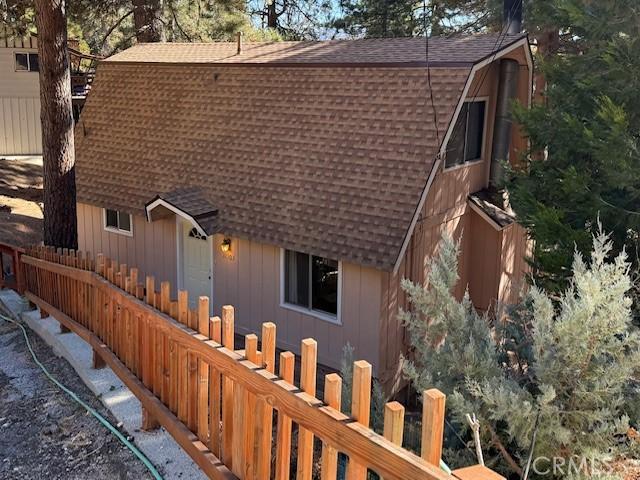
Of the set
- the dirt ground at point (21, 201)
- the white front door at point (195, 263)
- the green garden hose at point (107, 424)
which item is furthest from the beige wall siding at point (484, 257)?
the dirt ground at point (21, 201)

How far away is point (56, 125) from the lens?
47.9 feet

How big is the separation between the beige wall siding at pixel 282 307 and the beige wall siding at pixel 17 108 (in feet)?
74.2

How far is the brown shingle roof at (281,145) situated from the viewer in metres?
10.5

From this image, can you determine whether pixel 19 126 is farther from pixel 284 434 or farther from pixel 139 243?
pixel 284 434

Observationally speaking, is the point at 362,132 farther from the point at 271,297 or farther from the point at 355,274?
the point at 271,297

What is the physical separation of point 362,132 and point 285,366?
732 centimetres

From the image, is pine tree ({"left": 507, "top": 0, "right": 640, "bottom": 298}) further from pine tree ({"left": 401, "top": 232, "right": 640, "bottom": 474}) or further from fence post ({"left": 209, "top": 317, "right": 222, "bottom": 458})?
fence post ({"left": 209, "top": 317, "right": 222, "bottom": 458})

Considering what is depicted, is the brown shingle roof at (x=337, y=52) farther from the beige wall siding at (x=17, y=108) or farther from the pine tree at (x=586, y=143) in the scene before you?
the beige wall siding at (x=17, y=108)

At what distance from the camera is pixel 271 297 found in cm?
1187

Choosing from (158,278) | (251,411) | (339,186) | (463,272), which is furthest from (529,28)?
(251,411)

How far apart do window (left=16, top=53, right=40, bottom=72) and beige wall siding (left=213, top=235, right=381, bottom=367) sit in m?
23.4

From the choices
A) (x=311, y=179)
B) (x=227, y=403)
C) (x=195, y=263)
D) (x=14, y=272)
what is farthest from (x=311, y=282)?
(x=227, y=403)

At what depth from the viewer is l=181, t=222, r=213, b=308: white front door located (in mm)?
12852

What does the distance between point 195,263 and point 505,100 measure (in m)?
6.80
